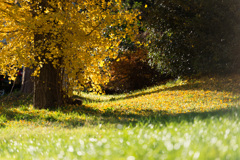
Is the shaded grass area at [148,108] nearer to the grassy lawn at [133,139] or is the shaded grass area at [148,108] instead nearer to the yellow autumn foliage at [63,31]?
the grassy lawn at [133,139]

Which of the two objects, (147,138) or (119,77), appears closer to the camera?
(147,138)

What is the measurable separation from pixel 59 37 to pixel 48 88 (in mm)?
2379

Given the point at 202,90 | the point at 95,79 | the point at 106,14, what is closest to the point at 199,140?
the point at 106,14

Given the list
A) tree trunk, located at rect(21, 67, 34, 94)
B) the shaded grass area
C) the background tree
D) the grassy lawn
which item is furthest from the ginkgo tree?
the background tree

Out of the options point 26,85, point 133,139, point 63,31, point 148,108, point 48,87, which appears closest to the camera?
point 133,139

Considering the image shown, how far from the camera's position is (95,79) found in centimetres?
1026

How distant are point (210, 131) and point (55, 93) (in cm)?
799

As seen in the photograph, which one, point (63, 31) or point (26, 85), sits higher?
point (63, 31)

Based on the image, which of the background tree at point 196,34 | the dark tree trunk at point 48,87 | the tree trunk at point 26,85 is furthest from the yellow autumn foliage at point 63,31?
the background tree at point 196,34

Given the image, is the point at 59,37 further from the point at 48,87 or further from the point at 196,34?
the point at 196,34

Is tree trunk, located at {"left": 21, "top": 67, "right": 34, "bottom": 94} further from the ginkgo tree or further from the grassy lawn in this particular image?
the grassy lawn

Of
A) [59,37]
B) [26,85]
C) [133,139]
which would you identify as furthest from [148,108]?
[26,85]

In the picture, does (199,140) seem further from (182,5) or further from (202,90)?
(182,5)

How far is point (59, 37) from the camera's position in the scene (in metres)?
8.69
